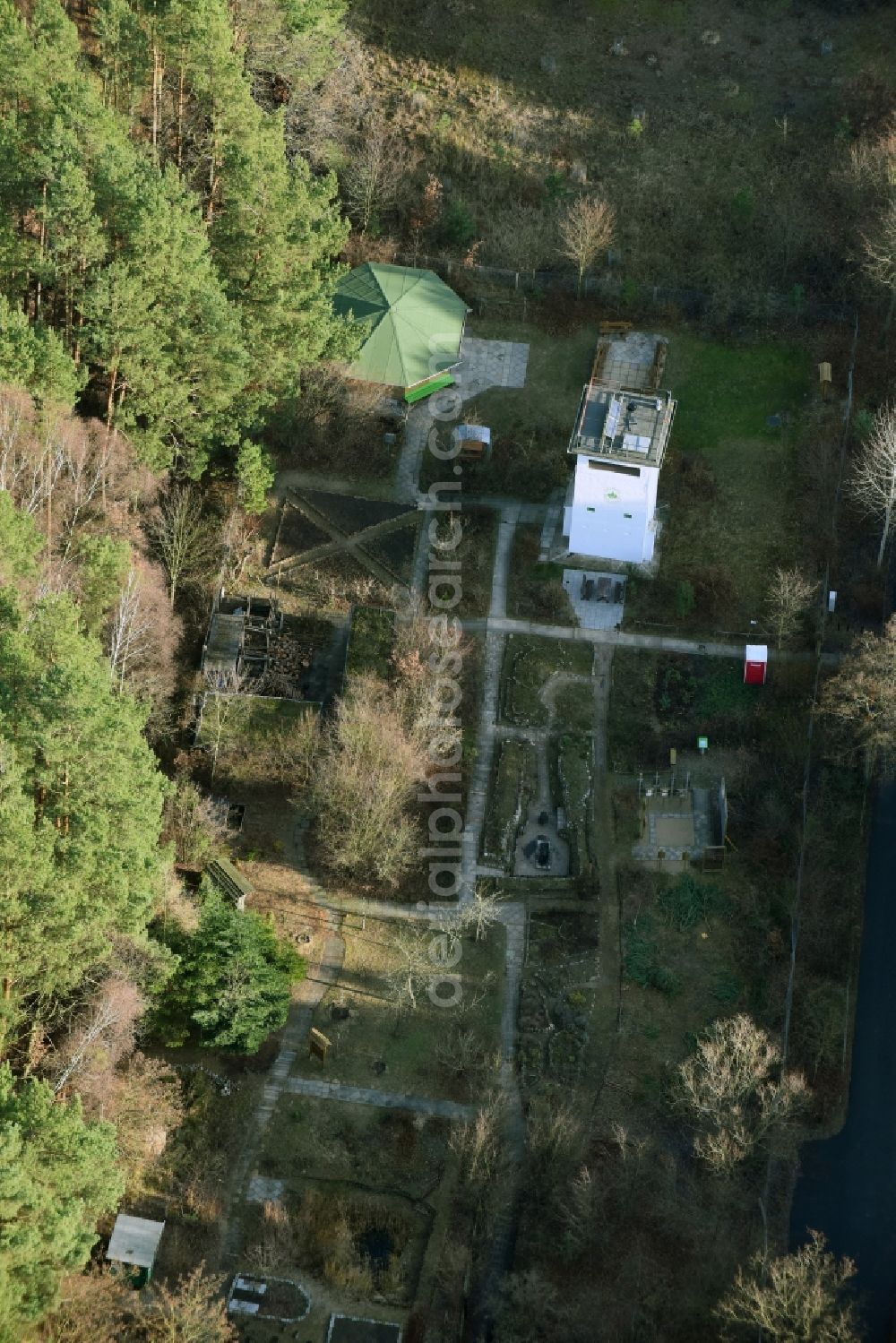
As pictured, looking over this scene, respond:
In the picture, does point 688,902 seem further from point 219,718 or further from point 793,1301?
point 219,718

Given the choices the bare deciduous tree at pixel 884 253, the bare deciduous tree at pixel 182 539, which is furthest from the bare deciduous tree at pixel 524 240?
the bare deciduous tree at pixel 182 539

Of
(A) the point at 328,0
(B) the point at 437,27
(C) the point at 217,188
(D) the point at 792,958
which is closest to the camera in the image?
(D) the point at 792,958

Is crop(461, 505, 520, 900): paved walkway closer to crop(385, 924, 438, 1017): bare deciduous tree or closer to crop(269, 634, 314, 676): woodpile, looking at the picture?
crop(385, 924, 438, 1017): bare deciduous tree

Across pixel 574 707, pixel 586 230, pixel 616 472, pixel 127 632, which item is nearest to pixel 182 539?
pixel 127 632

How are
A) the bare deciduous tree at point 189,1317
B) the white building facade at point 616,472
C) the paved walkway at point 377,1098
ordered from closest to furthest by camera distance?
the bare deciduous tree at point 189,1317
the paved walkway at point 377,1098
the white building facade at point 616,472

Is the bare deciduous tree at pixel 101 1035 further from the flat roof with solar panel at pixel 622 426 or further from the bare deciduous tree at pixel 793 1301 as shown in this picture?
the flat roof with solar panel at pixel 622 426

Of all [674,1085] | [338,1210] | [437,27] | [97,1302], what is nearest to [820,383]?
[437,27]

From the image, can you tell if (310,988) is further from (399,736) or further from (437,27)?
(437,27)
